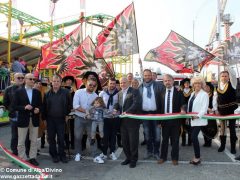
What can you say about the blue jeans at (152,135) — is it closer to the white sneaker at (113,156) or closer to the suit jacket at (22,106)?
the white sneaker at (113,156)

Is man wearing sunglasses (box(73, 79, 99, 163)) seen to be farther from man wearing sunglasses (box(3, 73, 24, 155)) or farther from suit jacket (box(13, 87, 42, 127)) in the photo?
man wearing sunglasses (box(3, 73, 24, 155))

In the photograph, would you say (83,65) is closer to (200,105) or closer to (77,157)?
(77,157)

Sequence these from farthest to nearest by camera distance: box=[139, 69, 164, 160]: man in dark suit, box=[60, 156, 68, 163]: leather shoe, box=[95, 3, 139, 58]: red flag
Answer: box=[95, 3, 139, 58]: red flag → box=[139, 69, 164, 160]: man in dark suit → box=[60, 156, 68, 163]: leather shoe

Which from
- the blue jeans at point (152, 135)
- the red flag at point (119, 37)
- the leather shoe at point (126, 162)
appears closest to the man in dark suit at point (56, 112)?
the leather shoe at point (126, 162)

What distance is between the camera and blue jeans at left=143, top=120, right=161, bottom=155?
679cm

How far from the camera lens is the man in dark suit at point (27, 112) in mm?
6023

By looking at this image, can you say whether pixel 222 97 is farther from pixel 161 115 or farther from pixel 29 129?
pixel 29 129

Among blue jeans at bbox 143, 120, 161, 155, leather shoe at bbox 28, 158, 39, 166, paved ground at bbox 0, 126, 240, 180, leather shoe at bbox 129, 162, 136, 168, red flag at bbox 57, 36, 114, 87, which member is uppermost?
red flag at bbox 57, 36, 114, 87

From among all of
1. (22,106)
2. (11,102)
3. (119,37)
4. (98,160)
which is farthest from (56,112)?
(119,37)

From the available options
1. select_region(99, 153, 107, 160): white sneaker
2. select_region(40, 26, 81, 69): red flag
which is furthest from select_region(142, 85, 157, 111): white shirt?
select_region(40, 26, 81, 69): red flag

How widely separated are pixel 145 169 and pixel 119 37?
394 cm

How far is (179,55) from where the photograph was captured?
28.4 feet

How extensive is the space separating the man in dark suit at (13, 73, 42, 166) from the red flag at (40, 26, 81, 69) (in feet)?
14.4

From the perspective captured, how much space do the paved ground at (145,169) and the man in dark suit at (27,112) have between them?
37 centimetres
